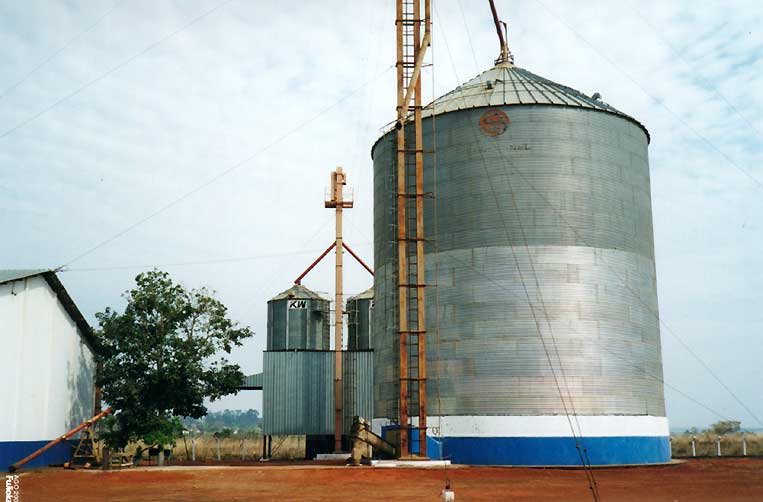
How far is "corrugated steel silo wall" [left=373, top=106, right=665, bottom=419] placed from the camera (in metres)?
34.3

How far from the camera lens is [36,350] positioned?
1464 inches

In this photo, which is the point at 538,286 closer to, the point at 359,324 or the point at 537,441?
the point at 537,441

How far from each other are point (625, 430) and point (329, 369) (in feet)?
65.3

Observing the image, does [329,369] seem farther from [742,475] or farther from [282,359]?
[742,475]

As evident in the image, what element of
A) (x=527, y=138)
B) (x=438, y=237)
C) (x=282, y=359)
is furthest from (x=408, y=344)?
(x=282, y=359)

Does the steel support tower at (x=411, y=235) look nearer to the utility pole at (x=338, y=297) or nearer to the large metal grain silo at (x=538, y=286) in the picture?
the large metal grain silo at (x=538, y=286)

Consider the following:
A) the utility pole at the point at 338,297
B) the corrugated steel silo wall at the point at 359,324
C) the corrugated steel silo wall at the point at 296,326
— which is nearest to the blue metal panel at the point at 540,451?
the utility pole at the point at 338,297

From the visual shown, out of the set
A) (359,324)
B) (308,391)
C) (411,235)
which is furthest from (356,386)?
(411,235)

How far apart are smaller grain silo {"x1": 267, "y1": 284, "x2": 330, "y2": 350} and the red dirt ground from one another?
17940 millimetres

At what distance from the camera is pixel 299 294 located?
5381 centimetres

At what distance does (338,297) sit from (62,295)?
15754 millimetres

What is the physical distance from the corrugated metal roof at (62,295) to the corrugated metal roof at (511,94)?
63.8ft

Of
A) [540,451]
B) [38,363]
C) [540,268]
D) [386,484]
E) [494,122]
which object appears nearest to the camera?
[386,484]

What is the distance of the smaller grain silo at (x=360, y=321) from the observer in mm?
54250
